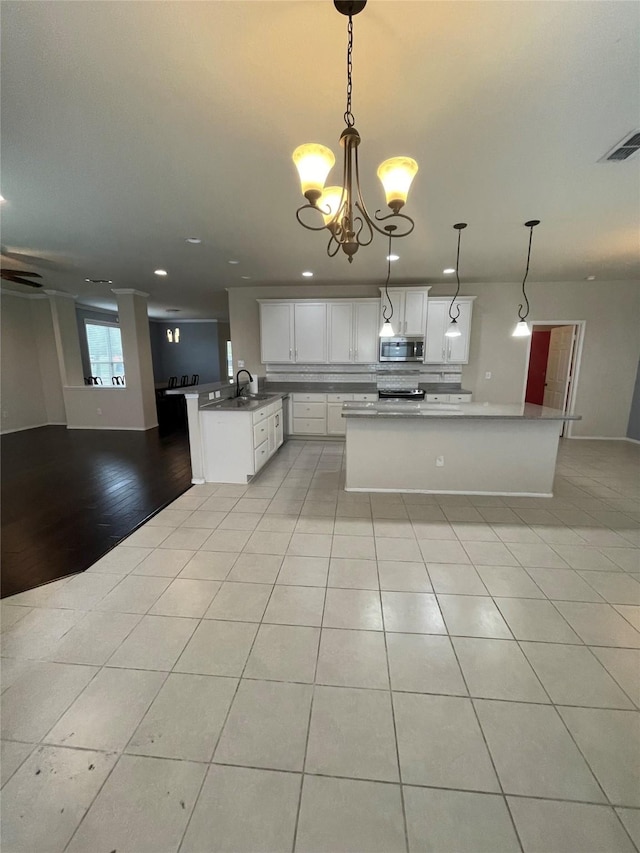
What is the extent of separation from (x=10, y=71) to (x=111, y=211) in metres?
1.53

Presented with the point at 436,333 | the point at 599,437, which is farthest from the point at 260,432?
the point at 599,437

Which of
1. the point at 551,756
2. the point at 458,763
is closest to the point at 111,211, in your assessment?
the point at 458,763

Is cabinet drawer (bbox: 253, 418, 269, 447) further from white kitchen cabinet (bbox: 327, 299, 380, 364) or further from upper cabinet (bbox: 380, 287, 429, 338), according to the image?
upper cabinet (bbox: 380, 287, 429, 338)

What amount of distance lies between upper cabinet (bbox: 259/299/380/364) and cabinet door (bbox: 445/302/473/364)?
122cm

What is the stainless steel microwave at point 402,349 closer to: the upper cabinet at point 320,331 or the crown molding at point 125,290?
the upper cabinet at point 320,331

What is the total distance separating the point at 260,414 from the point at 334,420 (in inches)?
71.5

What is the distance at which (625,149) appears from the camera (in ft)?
6.69

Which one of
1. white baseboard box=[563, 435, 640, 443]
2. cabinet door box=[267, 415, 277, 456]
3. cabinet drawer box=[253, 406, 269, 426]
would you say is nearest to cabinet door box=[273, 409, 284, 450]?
cabinet door box=[267, 415, 277, 456]

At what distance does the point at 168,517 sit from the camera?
10.1ft

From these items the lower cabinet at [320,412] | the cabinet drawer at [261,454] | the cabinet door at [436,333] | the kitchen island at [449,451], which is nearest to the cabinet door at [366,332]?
the lower cabinet at [320,412]

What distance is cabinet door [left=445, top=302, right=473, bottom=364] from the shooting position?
5.34 metres

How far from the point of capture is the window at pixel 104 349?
8.84m

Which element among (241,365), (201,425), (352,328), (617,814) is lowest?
(617,814)

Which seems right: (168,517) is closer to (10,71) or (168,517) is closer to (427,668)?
(427,668)
